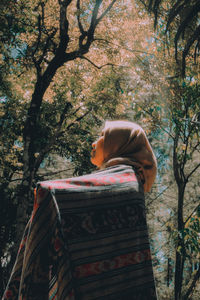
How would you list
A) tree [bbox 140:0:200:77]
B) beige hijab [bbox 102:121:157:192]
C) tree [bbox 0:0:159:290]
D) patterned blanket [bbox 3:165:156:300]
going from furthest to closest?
tree [bbox 0:0:159:290], tree [bbox 140:0:200:77], beige hijab [bbox 102:121:157:192], patterned blanket [bbox 3:165:156:300]

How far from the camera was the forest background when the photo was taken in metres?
6.27

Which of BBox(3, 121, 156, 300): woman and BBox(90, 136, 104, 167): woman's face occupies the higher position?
BBox(90, 136, 104, 167): woman's face

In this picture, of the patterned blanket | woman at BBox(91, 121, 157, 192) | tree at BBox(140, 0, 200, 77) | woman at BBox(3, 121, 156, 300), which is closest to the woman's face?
woman at BBox(91, 121, 157, 192)

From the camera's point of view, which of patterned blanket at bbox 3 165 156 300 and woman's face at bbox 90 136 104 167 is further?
woman's face at bbox 90 136 104 167

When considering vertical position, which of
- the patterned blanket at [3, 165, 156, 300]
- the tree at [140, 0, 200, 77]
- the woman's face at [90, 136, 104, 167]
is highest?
the tree at [140, 0, 200, 77]

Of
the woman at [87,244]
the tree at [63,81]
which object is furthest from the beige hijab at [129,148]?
the tree at [63,81]

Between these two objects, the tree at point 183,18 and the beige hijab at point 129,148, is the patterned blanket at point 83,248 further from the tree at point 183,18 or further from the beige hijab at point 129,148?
the tree at point 183,18

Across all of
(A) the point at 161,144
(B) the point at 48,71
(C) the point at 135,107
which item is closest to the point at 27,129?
(B) the point at 48,71

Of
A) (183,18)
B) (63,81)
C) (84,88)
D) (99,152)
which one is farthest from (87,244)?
(63,81)

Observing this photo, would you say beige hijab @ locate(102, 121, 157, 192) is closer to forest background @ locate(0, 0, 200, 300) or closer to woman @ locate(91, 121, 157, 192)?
woman @ locate(91, 121, 157, 192)

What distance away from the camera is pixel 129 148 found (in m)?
1.49

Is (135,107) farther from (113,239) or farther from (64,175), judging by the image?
(64,175)

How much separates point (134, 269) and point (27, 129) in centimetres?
593

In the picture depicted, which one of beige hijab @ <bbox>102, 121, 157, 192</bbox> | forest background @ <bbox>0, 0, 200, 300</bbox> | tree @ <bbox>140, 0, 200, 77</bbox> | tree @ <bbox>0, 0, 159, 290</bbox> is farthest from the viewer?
tree @ <bbox>0, 0, 159, 290</bbox>
